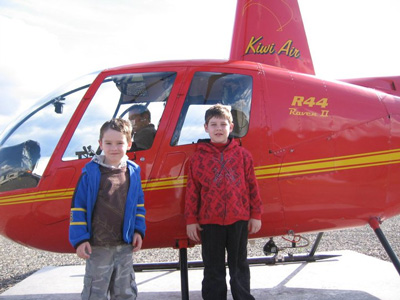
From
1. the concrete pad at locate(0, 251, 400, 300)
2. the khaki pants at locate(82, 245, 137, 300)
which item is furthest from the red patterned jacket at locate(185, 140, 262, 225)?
the concrete pad at locate(0, 251, 400, 300)

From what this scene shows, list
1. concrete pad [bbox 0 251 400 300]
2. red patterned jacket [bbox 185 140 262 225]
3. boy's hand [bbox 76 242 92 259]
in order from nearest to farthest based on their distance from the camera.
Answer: boy's hand [bbox 76 242 92 259]
red patterned jacket [bbox 185 140 262 225]
concrete pad [bbox 0 251 400 300]

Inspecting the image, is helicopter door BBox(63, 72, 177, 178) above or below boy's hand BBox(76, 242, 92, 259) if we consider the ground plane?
above

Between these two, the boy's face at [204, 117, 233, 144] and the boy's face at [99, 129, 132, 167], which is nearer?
the boy's face at [99, 129, 132, 167]

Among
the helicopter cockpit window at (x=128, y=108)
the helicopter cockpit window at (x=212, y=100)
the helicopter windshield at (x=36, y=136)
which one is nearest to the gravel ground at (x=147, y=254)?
the helicopter windshield at (x=36, y=136)

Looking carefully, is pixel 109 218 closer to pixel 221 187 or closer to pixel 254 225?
pixel 221 187

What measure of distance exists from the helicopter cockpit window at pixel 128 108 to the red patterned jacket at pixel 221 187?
0.51 m

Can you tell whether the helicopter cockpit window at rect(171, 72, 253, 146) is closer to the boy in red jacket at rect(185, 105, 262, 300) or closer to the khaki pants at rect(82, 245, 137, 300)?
the boy in red jacket at rect(185, 105, 262, 300)

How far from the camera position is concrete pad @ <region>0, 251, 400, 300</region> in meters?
3.95

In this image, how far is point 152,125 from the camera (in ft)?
10.5

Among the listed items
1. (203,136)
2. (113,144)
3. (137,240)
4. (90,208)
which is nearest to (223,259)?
(137,240)

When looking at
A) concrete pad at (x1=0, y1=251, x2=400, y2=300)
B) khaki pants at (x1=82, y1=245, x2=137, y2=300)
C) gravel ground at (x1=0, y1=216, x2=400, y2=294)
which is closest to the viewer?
khaki pants at (x1=82, y1=245, x2=137, y2=300)

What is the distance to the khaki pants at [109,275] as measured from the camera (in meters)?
2.48

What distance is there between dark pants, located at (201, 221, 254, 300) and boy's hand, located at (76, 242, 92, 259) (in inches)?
34.4

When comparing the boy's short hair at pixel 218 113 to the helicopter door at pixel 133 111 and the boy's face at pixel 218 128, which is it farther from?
the helicopter door at pixel 133 111
